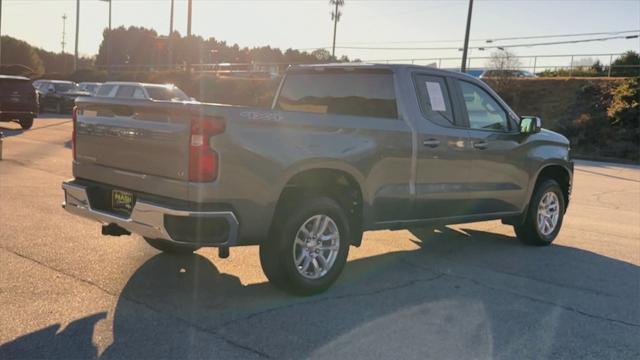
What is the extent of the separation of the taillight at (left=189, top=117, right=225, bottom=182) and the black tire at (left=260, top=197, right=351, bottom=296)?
791 mm

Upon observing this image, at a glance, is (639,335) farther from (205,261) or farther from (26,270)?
(26,270)

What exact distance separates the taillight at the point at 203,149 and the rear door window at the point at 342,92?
6.76 feet

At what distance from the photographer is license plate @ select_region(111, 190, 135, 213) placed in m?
5.01

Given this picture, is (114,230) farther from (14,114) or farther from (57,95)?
(57,95)

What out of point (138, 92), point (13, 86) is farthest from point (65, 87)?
point (138, 92)

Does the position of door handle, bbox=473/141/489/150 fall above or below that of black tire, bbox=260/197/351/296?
above

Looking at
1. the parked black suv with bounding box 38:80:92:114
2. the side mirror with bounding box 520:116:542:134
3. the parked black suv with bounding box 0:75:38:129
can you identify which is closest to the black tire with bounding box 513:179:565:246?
the side mirror with bounding box 520:116:542:134

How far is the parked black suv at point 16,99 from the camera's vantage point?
21.9 meters

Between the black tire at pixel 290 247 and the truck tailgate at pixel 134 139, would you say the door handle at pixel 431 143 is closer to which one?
the black tire at pixel 290 247

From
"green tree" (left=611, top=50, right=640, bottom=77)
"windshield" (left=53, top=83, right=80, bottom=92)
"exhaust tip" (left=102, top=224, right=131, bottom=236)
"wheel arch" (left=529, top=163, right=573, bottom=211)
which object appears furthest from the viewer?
"green tree" (left=611, top=50, right=640, bottom=77)

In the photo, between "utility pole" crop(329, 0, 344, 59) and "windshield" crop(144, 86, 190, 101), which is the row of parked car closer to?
"windshield" crop(144, 86, 190, 101)

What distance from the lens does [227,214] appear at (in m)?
4.63

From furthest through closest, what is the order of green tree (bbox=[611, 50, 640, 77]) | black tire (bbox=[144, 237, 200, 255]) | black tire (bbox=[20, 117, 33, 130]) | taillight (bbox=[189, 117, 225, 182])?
green tree (bbox=[611, 50, 640, 77]) < black tire (bbox=[20, 117, 33, 130]) < black tire (bbox=[144, 237, 200, 255]) < taillight (bbox=[189, 117, 225, 182])

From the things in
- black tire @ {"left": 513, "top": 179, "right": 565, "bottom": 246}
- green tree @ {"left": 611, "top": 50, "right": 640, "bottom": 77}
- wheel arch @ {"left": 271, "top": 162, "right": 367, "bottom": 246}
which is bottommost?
black tire @ {"left": 513, "top": 179, "right": 565, "bottom": 246}
